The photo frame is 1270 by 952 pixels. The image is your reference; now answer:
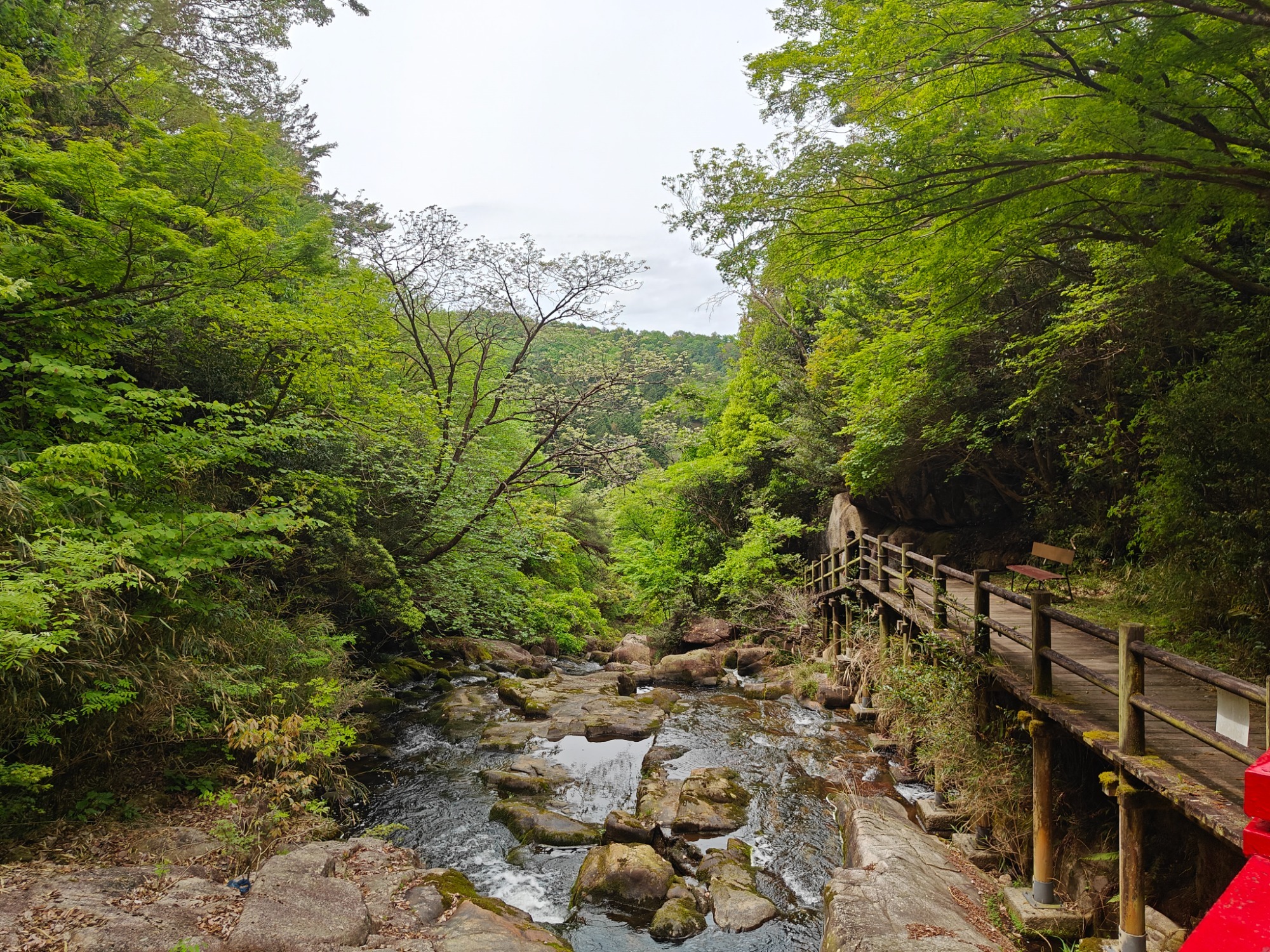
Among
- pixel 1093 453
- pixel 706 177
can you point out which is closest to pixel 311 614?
pixel 1093 453

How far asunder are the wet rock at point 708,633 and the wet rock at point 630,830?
1064 cm

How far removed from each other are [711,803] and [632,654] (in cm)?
1049

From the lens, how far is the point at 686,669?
15.1m

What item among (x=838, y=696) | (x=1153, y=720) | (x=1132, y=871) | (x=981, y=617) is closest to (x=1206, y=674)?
(x=1132, y=871)

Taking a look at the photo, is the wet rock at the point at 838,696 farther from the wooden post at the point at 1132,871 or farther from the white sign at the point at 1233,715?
the white sign at the point at 1233,715

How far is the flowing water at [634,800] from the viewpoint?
249 inches

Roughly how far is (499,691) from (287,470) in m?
6.43

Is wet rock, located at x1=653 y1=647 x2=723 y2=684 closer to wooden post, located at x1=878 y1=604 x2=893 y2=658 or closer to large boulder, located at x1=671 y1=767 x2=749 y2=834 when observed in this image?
wooden post, located at x1=878 y1=604 x2=893 y2=658

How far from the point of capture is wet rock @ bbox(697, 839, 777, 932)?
621cm

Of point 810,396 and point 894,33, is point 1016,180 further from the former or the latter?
point 810,396

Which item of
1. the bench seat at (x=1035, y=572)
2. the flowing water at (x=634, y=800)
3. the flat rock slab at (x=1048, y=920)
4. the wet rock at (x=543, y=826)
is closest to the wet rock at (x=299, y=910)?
the flowing water at (x=634, y=800)

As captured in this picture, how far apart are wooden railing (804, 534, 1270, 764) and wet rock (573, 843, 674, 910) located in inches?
154

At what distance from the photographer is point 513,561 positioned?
518 inches

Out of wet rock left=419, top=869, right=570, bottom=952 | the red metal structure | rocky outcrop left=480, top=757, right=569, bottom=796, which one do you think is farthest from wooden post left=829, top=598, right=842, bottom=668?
the red metal structure
